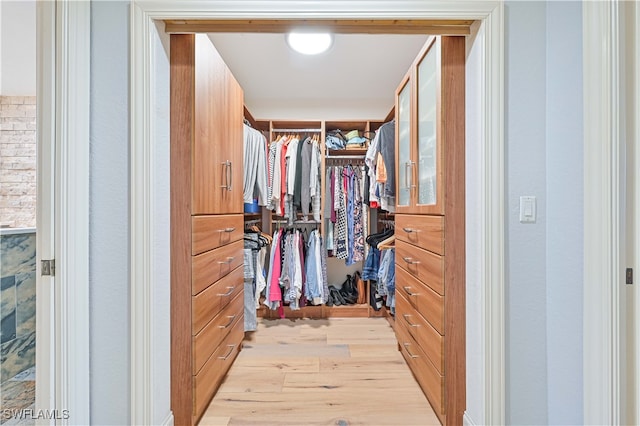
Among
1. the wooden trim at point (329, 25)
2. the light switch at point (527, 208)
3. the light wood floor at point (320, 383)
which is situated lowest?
the light wood floor at point (320, 383)

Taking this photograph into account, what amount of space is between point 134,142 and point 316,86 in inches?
91.7

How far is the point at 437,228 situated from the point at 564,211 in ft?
1.63

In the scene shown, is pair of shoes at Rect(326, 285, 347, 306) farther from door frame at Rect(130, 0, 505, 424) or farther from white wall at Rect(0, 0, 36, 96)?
white wall at Rect(0, 0, 36, 96)

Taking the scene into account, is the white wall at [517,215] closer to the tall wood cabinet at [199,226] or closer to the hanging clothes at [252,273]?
the tall wood cabinet at [199,226]

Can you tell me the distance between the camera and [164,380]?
131cm

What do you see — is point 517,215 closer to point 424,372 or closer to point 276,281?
point 424,372

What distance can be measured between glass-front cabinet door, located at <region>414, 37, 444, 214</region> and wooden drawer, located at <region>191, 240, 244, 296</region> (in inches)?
47.5

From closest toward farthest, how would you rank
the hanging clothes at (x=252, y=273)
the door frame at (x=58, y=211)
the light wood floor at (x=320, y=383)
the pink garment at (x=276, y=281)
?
the door frame at (x=58, y=211) < the light wood floor at (x=320, y=383) < the hanging clothes at (x=252, y=273) < the pink garment at (x=276, y=281)

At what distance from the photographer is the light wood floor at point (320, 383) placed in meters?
1.60

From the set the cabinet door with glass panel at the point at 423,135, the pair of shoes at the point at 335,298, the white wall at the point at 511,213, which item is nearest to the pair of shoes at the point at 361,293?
the pair of shoes at the point at 335,298

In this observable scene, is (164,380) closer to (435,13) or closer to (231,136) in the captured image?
(231,136)

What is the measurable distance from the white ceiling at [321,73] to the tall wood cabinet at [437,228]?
0.86 meters

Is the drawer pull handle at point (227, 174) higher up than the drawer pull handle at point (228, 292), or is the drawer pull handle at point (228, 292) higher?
the drawer pull handle at point (227, 174)

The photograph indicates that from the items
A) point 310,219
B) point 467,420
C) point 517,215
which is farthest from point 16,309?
point 310,219
